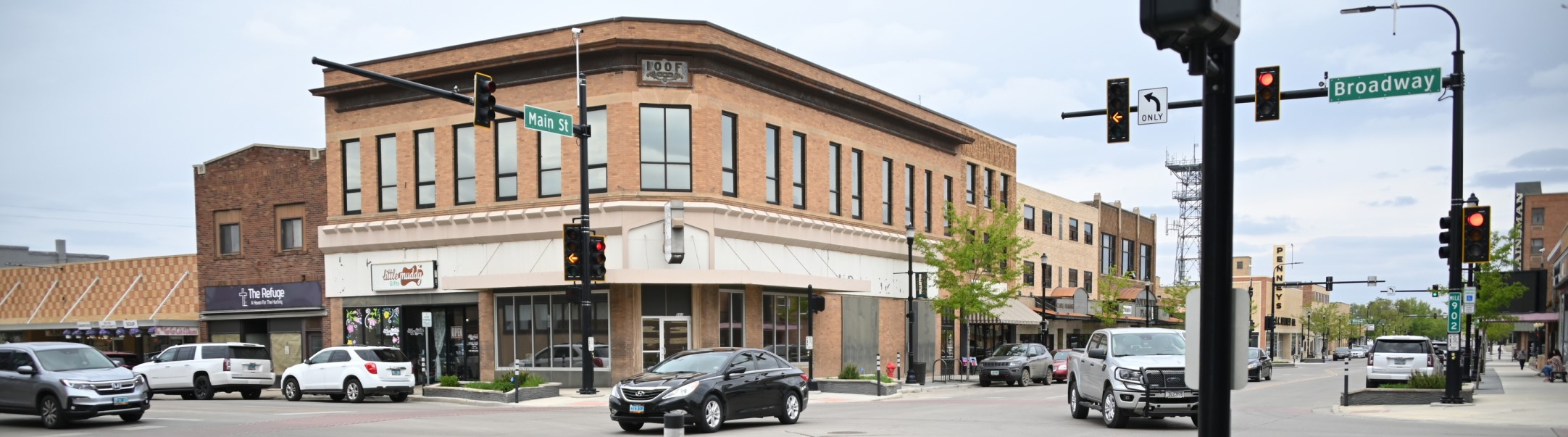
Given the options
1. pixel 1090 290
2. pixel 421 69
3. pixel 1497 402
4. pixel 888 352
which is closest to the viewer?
pixel 1497 402

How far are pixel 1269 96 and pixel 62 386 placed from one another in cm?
1923

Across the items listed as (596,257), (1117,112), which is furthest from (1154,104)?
(596,257)

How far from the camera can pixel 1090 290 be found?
217ft

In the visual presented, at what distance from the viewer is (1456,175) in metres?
22.8

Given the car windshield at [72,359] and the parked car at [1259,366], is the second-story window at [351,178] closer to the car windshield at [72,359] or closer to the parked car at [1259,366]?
the car windshield at [72,359]

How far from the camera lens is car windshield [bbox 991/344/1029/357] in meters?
37.9

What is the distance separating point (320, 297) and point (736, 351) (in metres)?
23.2

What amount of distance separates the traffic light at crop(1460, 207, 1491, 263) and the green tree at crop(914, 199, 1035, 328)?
20.1 meters

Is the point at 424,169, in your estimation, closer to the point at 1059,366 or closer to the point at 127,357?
the point at 127,357

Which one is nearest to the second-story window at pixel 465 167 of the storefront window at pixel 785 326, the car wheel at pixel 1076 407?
the storefront window at pixel 785 326

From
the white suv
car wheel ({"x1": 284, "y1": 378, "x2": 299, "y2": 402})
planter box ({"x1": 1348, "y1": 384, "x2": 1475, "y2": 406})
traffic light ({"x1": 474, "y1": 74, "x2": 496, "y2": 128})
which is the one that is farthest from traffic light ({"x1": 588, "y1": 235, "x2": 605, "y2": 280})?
planter box ({"x1": 1348, "y1": 384, "x2": 1475, "y2": 406})

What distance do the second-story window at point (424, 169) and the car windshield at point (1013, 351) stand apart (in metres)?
18.3

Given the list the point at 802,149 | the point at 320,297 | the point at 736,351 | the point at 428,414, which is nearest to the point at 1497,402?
the point at 736,351

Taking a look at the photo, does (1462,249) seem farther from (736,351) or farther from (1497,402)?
(736,351)
